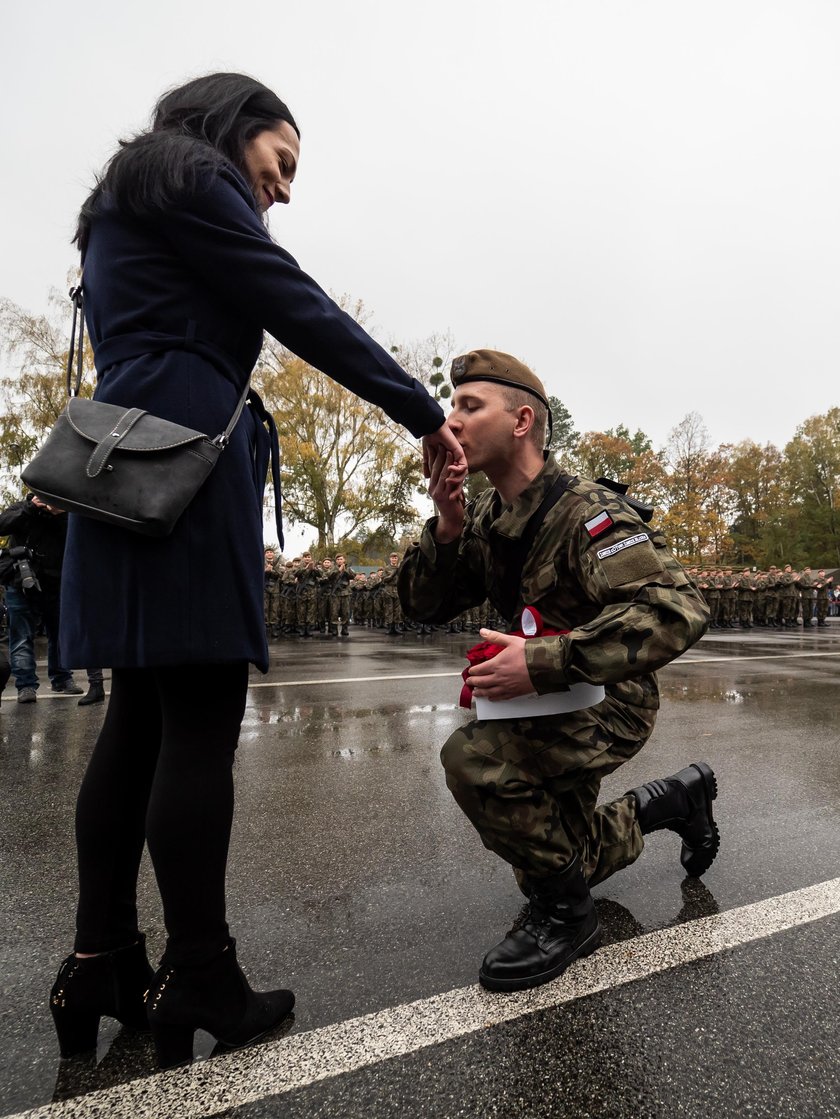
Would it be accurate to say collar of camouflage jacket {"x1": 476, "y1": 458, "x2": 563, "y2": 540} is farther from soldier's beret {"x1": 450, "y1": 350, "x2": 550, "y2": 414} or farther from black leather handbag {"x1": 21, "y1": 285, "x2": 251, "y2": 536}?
black leather handbag {"x1": 21, "y1": 285, "x2": 251, "y2": 536}

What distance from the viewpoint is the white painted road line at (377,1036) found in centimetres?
145

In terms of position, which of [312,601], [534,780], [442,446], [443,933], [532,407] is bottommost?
[443,933]

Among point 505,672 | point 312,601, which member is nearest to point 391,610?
point 312,601

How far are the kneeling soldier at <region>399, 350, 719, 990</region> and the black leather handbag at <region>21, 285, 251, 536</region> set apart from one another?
0.77 m

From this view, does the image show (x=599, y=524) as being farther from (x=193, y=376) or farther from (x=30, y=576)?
(x=30, y=576)

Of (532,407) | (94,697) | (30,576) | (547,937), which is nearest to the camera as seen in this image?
(547,937)

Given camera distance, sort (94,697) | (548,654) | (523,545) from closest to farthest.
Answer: (548,654) < (523,545) < (94,697)

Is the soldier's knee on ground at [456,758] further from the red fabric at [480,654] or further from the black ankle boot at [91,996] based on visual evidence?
the black ankle boot at [91,996]

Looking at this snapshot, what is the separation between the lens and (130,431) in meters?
1.51

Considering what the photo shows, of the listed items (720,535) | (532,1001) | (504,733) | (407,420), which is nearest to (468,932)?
(532,1001)

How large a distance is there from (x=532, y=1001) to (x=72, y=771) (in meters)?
3.31

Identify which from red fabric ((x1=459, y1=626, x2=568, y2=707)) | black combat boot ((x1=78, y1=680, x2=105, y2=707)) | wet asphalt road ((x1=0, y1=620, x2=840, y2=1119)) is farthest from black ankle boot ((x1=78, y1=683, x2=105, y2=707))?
red fabric ((x1=459, y1=626, x2=568, y2=707))

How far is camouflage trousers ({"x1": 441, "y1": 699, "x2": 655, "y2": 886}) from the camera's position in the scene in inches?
79.7

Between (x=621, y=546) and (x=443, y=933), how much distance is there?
48.7 inches
